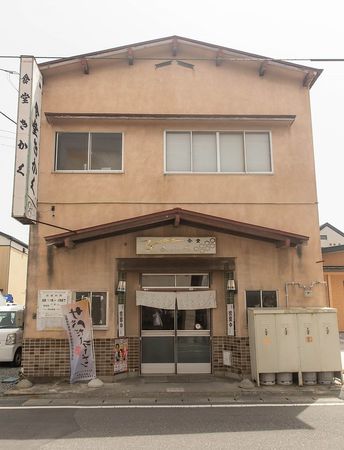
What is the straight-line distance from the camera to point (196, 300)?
11852 mm

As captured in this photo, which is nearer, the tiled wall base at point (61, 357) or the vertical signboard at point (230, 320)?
the tiled wall base at point (61, 357)

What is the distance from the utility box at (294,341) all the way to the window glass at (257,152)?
4212 millimetres

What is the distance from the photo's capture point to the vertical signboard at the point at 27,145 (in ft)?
34.6

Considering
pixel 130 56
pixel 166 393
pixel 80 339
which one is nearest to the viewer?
pixel 166 393

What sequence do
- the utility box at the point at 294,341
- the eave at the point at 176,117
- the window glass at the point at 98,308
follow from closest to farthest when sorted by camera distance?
the utility box at the point at 294,341 → the window glass at the point at 98,308 → the eave at the point at 176,117

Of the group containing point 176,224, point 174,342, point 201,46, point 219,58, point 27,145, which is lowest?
point 174,342

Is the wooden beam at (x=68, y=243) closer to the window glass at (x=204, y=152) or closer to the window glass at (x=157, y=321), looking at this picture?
the window glass at (x=157, y=321)

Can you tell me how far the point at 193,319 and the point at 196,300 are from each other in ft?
1.96

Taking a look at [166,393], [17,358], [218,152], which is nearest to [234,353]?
[166,393]

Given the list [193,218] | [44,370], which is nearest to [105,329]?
[44,370]

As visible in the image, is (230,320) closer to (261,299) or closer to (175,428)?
(261,299)

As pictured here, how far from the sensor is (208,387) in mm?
10320

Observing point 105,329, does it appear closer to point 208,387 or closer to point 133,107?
point 208,387

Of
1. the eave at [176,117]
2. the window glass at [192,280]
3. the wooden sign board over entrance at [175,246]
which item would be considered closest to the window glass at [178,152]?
the eave at [176,117]
